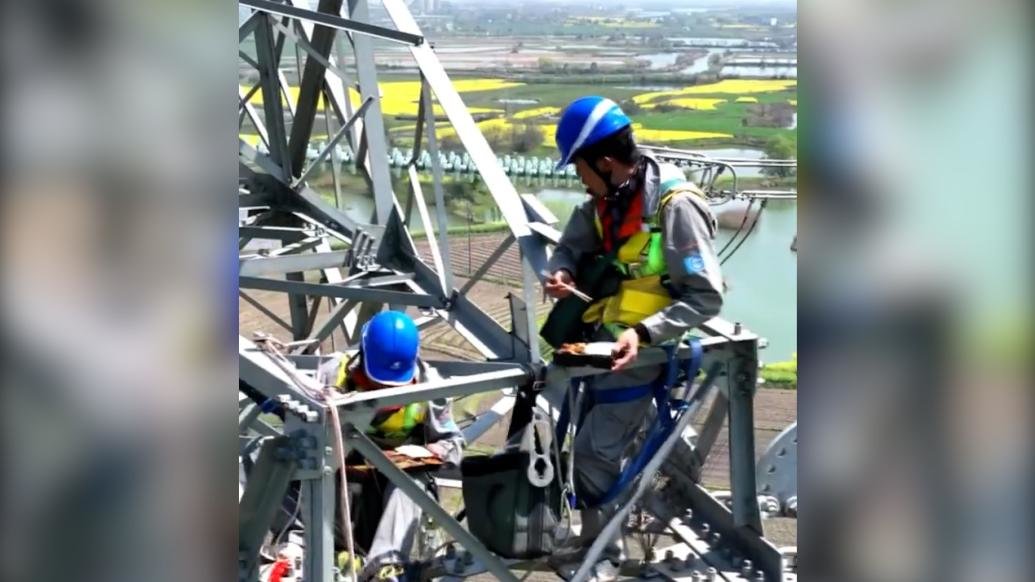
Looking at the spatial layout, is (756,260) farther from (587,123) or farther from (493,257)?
(587,123)

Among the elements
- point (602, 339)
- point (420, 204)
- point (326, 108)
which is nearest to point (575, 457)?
point (602, 339)

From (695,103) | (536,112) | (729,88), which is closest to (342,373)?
(536,112)

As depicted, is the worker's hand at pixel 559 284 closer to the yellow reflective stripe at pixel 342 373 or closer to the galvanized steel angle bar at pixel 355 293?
the yellow reflective stripe at pixel 342 373

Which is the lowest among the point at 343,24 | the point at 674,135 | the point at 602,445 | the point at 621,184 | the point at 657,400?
the point at 602,445

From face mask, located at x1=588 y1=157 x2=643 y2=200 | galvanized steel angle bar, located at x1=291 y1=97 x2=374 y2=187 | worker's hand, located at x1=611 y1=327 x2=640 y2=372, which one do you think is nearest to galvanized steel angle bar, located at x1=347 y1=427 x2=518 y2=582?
worker's hand, located at x1=611 y1=327 x2=640 y2=372

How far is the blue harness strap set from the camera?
237 inches

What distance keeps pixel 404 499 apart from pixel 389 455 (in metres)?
0.22

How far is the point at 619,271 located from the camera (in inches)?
239

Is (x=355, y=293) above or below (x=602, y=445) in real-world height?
above

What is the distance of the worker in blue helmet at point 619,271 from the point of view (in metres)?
5.67

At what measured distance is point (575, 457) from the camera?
246 inches

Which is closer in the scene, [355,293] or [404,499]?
[404,499]
